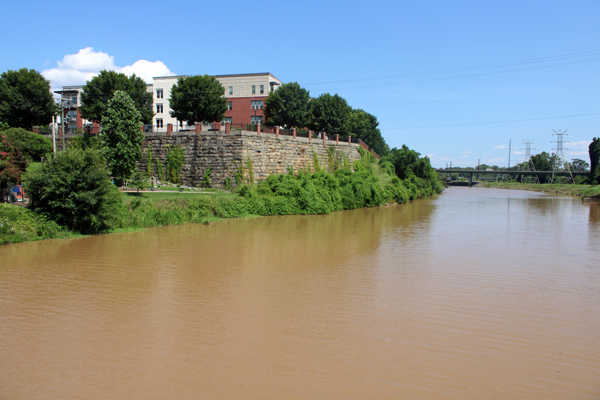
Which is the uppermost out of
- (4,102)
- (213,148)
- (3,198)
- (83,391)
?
(4,102)

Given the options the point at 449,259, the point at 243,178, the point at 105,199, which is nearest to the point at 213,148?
the point at 243,178

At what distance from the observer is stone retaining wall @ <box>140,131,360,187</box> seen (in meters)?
36.5

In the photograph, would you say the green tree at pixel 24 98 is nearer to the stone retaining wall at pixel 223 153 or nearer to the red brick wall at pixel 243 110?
the stone retaining wall at pixel 223 153

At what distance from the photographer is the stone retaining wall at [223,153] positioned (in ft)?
120

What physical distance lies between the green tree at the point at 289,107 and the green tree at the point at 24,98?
25.3 metres

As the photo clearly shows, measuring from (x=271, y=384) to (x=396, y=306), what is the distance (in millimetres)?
4941

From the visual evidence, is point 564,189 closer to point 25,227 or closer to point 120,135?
point 120,135

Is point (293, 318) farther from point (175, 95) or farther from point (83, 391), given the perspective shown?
point (175, 95)

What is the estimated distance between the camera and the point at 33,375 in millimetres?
7312

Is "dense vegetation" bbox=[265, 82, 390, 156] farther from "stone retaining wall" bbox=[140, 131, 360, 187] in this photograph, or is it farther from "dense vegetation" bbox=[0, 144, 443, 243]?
"stone retaining wall" bbox=[140, 131, 360, 187]

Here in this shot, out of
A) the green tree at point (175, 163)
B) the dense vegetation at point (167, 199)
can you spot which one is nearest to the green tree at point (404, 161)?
the dense vegetation at point (167, 199)

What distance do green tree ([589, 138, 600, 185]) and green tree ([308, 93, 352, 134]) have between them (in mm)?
51375

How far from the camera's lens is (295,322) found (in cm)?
980

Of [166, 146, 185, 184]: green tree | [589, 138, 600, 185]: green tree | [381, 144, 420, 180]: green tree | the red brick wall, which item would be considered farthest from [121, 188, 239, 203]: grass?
[589, 138, 600, 185]: green tree
